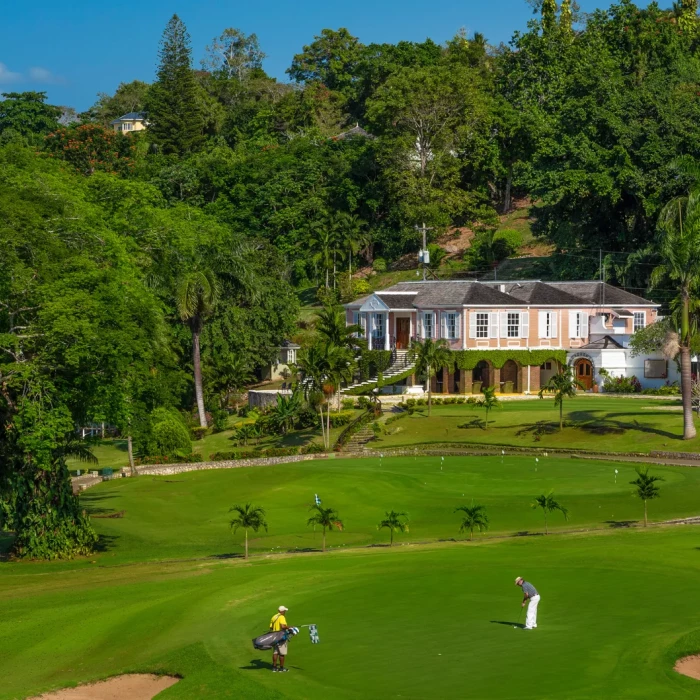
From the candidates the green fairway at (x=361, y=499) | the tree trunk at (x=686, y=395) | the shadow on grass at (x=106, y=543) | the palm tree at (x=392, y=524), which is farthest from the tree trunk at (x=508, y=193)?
the shadow on grass at (x=106, y=543)

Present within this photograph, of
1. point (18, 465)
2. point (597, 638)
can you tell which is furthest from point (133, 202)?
point (597, 638)

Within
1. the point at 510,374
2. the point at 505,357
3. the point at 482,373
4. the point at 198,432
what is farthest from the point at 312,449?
the point at 510,374

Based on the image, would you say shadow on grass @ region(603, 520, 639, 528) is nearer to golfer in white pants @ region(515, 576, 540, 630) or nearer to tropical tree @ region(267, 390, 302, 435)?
golfer in white pants @ region(515, 576, 540, 630)

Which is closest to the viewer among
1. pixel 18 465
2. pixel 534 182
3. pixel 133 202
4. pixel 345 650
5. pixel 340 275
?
pixel 345 650

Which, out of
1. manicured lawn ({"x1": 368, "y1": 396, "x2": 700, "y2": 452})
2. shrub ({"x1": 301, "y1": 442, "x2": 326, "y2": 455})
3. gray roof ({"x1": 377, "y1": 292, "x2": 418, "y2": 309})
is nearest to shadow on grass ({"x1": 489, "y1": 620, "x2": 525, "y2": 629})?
manicured lawn ({"x1": 368, "y1": 396, "x2": 700, "y2": 452})

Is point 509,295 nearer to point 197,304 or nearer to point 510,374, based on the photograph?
point 510,374

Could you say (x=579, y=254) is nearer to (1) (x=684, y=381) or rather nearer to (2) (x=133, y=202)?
(1) (x=684, y=381)
